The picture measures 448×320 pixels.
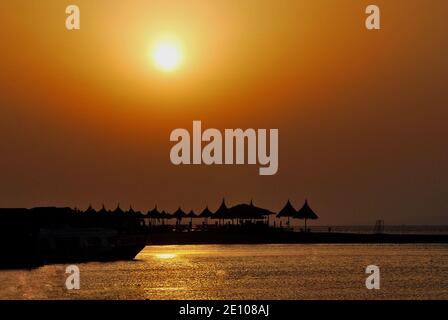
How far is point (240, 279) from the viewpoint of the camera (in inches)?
2409

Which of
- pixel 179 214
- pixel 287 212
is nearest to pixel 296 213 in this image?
pixel 287 212

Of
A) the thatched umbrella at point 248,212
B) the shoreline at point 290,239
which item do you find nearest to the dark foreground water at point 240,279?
the thatched umbrella at point 248,212

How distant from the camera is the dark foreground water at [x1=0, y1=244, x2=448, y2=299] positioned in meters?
50.0

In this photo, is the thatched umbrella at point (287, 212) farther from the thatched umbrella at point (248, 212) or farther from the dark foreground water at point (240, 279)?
the dark foreground water at point (240, 279)

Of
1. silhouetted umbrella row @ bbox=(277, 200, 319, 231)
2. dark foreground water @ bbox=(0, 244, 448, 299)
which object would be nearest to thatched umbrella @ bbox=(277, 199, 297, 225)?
silhouetted umbrella row @ bbox=(277, 200, 319, 231)

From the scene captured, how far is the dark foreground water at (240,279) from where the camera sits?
50.0m

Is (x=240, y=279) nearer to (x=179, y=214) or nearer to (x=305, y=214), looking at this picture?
(x=305, y=214)

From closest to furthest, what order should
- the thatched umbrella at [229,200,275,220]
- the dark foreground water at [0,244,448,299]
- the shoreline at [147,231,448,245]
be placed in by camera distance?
the dark foreground water at [0,244,448,299]
the thatched umbrella at [229,200,275,220]
the shoreline at [147,231,448,245]

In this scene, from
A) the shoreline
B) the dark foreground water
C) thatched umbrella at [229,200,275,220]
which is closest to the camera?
the dark foreground water

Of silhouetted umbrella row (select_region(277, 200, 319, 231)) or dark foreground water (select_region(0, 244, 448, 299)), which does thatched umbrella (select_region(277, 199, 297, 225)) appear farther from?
dark foreground water (select_region(0, 244, 448, 299))
